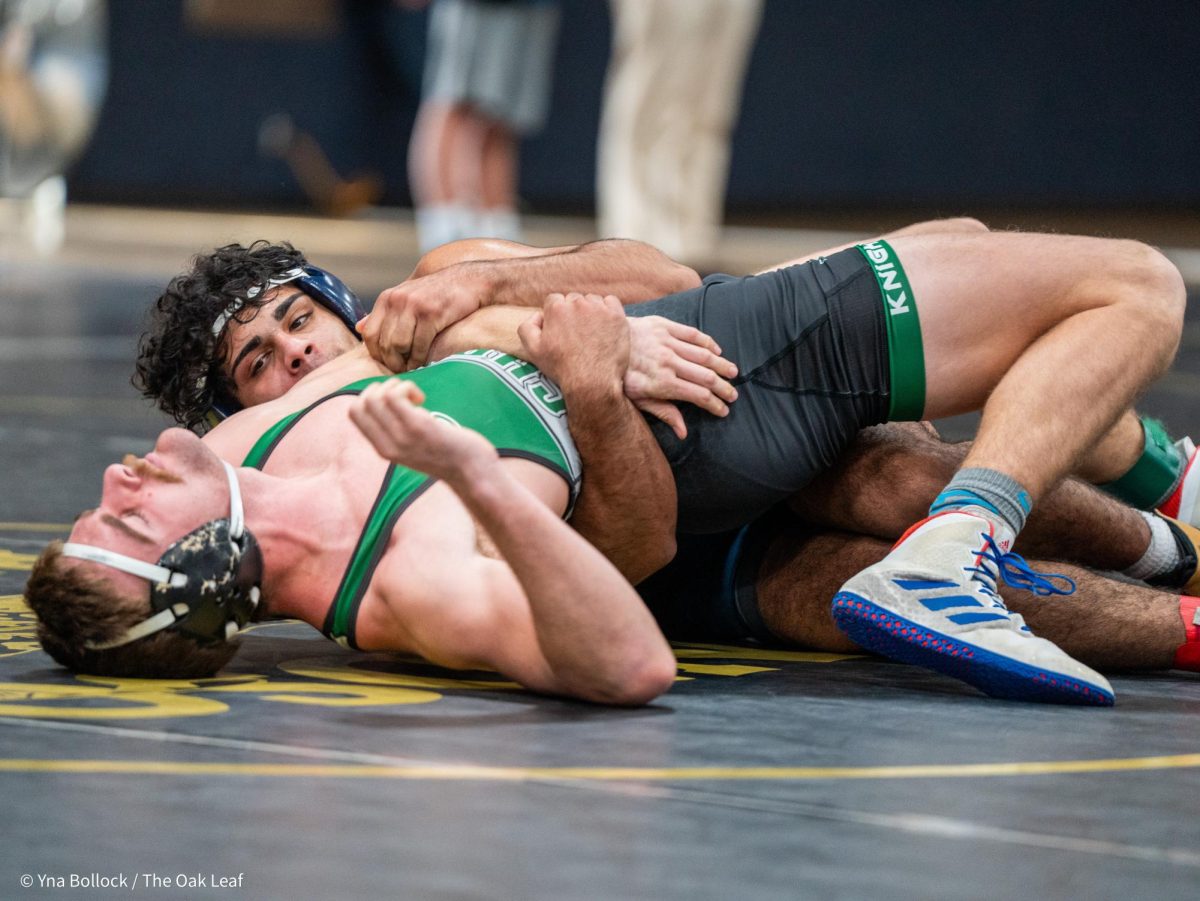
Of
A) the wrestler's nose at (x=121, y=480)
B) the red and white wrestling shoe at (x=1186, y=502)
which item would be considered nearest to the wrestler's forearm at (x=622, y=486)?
the wrestler's nose at (x=121, y=480)

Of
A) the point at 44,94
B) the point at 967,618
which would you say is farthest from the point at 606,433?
the point at 44,94

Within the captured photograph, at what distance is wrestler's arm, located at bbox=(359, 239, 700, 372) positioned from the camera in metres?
3.30

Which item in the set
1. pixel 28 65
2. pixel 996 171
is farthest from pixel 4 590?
pixel 996 171

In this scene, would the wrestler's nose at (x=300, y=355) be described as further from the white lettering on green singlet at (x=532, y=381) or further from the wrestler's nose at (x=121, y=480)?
the wrestler's nose at (x=121, y=480)

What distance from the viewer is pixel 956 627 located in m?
2.73

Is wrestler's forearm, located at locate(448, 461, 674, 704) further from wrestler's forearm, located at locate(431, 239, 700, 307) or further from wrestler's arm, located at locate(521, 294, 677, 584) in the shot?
wrestler's forearm, located at locate(431, 239, 700, 307)

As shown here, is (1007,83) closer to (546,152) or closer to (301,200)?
(546,152)

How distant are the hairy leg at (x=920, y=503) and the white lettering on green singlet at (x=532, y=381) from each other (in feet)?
1.65

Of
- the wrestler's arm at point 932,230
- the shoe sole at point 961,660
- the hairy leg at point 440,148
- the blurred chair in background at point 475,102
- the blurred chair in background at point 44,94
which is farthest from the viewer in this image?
the blurred chair in background at point 44,94

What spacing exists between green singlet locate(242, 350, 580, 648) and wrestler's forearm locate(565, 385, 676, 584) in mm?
36

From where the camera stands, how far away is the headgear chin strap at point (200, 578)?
2740mm

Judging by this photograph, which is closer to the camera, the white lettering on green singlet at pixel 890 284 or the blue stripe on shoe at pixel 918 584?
the blue stripe on shoe at pixel 918 584

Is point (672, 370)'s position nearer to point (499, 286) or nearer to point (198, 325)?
point (499, 286)

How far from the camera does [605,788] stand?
222cm
